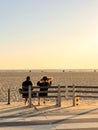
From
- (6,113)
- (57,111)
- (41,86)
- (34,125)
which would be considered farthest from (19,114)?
(41,86)

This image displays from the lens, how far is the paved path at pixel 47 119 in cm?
1100

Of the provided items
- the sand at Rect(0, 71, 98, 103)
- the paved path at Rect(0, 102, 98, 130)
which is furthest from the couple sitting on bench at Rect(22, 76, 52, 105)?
the sand at Rect(0, 71, 98, 103)

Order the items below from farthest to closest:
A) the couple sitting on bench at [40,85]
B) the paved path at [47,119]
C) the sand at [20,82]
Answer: the sand at [20,82] < the couple sitting on bench at [40,85] < the paved path at [47,119]

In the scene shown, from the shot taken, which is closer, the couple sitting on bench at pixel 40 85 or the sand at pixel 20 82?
the couple sitting on bench at pixel 40 85

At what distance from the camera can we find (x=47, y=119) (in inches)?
492

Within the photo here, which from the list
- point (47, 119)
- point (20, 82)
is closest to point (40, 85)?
point (47, 119)

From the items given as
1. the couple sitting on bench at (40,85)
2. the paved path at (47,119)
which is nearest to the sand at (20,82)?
the couple sitting on bench at (40,85)

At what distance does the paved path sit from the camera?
36.1 ft

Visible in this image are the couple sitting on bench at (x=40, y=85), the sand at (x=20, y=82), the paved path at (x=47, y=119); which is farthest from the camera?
the sand at (x=20, y=82)

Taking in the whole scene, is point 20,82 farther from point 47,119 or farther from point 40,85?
point 47,119

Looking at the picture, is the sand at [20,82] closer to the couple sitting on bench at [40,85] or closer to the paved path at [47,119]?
the couple sitting on bench at [40,85]

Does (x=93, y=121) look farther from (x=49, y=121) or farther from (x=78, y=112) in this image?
(x=78, y=112)

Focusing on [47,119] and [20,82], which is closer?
[47,119]

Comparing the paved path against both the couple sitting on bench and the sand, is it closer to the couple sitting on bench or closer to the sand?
the couple sitting on bench
